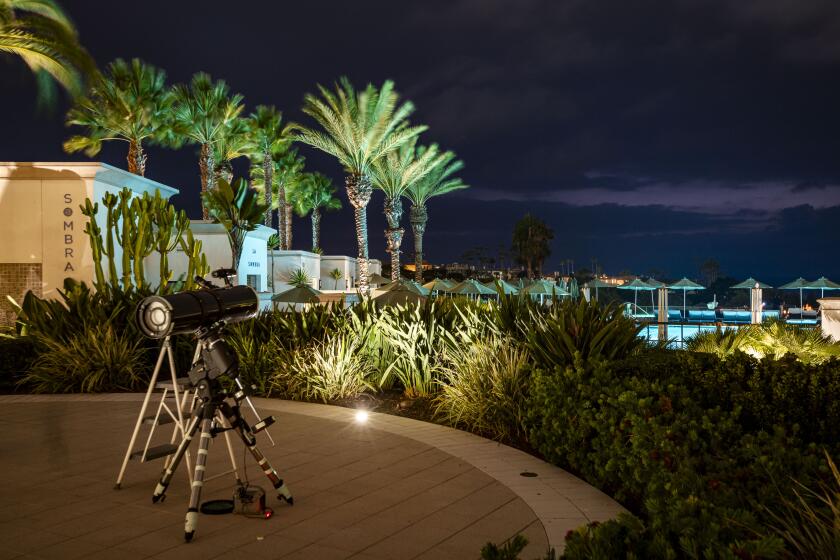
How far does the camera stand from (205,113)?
135 ft

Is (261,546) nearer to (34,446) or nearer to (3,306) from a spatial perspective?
(34,446)

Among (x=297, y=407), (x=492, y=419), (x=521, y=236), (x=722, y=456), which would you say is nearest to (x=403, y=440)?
(x=492, y=419)

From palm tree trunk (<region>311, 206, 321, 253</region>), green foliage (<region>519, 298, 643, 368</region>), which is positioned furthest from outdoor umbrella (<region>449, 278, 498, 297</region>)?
palm tree trunk (<region>311, 206, 321, 253</region>)

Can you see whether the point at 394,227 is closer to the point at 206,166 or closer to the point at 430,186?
the point at 430,186

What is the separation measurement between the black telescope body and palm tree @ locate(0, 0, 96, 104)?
1621 centimetres

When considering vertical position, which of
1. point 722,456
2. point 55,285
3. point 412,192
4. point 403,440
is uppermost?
point 412,192

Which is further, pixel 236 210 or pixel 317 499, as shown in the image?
pixel 236 210

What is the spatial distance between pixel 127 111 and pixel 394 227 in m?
16.4

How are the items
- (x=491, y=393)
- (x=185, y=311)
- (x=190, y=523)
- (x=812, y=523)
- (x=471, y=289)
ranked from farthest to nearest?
(x=471, y=289), (x=491, y=393), (x=185, y=311), (x=190, y=523), (x=812, y=523)

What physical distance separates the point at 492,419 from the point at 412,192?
3688cm

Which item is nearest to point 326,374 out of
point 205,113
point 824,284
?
point 205,113

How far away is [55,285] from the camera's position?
19.8m

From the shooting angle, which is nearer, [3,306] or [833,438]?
[833,438]

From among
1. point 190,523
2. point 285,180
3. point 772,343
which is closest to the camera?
A: point 190,523
